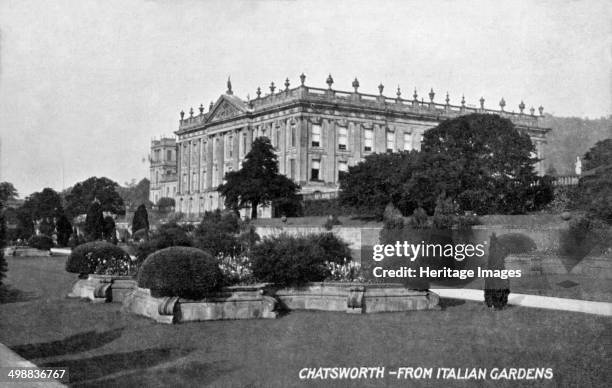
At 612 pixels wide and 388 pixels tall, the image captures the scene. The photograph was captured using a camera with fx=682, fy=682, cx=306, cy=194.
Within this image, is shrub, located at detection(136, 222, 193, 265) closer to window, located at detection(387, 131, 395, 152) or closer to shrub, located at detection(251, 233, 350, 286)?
shrub, located at detection(251, 233, 350, 286)

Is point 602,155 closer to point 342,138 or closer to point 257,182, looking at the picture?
point 257,182

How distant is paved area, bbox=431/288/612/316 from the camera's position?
48.2ft

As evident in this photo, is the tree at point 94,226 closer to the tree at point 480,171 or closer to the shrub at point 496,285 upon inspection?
the tree at point 480,171

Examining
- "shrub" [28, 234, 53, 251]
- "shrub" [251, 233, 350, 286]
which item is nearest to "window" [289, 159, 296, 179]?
"shrub" [28, 234, 53, 251]

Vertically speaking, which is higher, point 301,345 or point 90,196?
Result: point 90,196

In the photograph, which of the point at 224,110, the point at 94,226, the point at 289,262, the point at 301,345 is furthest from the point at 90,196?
the point at 301,345

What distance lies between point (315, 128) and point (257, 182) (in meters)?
15.0

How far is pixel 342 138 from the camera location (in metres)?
62.7

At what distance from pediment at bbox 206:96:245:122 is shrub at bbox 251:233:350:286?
5305 cm

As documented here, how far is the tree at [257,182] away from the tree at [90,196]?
47.8m

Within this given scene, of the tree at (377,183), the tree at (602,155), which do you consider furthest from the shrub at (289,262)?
the tree at (377,183)

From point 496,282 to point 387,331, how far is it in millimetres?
3429

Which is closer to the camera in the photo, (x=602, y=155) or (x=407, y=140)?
(x=602, y=155)

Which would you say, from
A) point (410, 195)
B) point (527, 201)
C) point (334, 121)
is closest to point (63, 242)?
point (334, 121)
